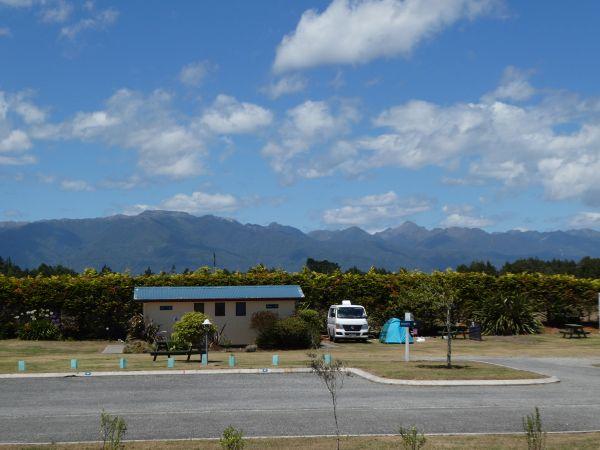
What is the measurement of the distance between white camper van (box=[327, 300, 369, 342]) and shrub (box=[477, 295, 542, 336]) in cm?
788

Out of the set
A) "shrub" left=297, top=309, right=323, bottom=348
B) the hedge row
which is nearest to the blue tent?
the hedge row

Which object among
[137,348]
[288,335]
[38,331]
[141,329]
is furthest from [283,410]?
[38,331]

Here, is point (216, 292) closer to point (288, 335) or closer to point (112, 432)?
point (288, 335)

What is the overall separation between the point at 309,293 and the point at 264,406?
2550 cm

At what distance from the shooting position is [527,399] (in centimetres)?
1762

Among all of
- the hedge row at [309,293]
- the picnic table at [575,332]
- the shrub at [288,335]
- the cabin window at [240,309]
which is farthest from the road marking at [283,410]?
the hedge row at [309,293]

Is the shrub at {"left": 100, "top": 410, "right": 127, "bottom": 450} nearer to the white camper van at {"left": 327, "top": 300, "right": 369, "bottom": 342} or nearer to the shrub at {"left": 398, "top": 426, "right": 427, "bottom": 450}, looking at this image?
the shrub at {"left": 398, "top": 426, "right": 427, "bottom": 450}

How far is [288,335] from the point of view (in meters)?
33.6

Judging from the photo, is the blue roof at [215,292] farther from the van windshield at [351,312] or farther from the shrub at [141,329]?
the van windshield at [351,312]

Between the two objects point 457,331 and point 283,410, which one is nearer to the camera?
point 283,410

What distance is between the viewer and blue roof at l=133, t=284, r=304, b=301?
37.2 meters

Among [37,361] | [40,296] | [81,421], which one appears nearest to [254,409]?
[81,421]

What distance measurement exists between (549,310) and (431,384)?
27.5 m

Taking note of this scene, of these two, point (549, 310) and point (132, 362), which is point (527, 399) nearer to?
point (132, 362)
